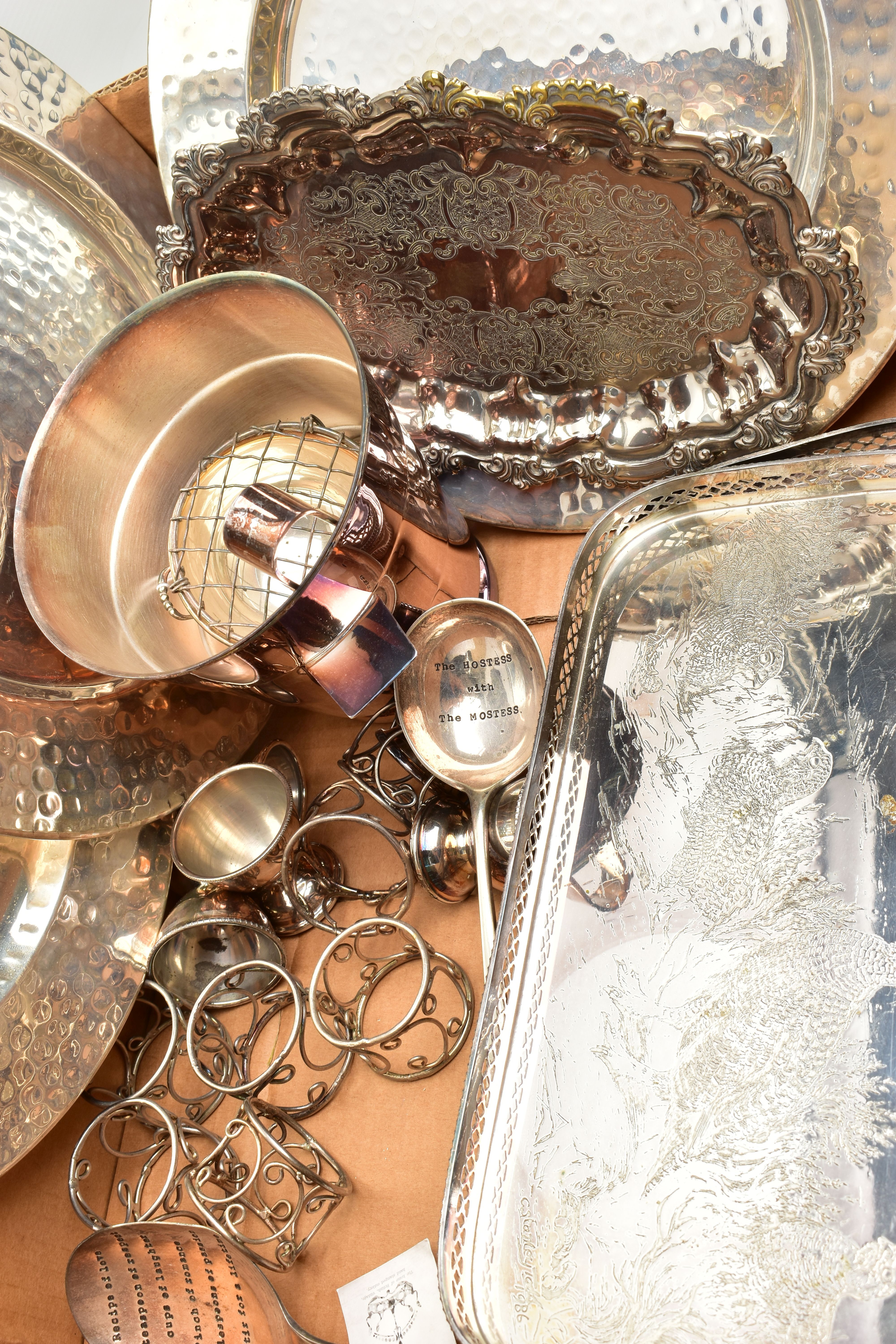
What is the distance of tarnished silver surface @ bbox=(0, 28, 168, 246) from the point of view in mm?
859

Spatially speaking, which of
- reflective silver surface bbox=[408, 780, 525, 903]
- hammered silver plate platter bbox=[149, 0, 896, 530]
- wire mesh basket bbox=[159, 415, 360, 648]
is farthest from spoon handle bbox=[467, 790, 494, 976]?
hammered silver plate platter bbox=[149, 0, 896, 530]

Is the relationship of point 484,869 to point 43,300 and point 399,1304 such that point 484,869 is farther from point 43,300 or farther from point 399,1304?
point 43,300

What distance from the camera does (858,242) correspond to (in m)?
0.62

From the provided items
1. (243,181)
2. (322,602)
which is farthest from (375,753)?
(243,181)

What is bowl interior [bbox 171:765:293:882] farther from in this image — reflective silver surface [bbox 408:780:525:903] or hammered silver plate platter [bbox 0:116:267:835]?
reflective silver surface [bbox 408:780:525:903]

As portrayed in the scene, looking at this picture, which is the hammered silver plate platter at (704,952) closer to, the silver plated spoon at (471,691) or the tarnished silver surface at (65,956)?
the silver plated spoon at (471,691)

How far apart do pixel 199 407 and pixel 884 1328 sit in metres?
0.80

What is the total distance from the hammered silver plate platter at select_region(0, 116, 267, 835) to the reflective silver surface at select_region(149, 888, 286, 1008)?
0.30 feet

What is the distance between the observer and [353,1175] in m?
0.68

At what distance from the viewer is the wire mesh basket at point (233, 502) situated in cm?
78

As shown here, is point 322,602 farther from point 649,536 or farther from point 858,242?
point 858,242

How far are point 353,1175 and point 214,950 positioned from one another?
21cm

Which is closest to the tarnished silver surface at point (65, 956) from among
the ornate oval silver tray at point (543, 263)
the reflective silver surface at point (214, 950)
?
the reflective silver surface at point (214, 950)

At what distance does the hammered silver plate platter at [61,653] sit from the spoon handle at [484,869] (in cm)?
26
